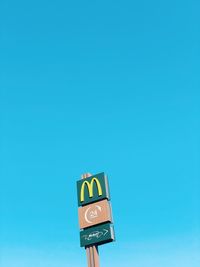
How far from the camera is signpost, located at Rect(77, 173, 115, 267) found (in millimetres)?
34656

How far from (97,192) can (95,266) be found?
4.97m

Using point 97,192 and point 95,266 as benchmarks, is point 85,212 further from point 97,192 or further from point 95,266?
point 95,266

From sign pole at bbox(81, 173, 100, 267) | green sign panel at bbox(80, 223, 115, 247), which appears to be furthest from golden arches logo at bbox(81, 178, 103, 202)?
sign pole at bbox(81, 173, 100, 267)

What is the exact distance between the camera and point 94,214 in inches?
1401

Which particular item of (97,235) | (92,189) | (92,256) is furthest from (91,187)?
(92,256)

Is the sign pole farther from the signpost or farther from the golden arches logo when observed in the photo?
the golden arches logo

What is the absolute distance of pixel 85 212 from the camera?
3622cm

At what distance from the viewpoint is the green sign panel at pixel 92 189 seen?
35.7 meters

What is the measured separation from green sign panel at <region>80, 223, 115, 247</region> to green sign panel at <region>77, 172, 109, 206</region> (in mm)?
1919

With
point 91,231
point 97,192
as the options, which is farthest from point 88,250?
point 97,192

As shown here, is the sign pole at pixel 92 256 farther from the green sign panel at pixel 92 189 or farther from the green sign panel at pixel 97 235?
the green sign panel at pixel 92 189

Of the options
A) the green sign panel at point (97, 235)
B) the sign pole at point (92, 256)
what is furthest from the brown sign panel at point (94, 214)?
the sign pole at point (92, 256)

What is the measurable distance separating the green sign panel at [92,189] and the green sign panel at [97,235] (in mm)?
1919

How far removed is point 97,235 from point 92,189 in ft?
10.7
